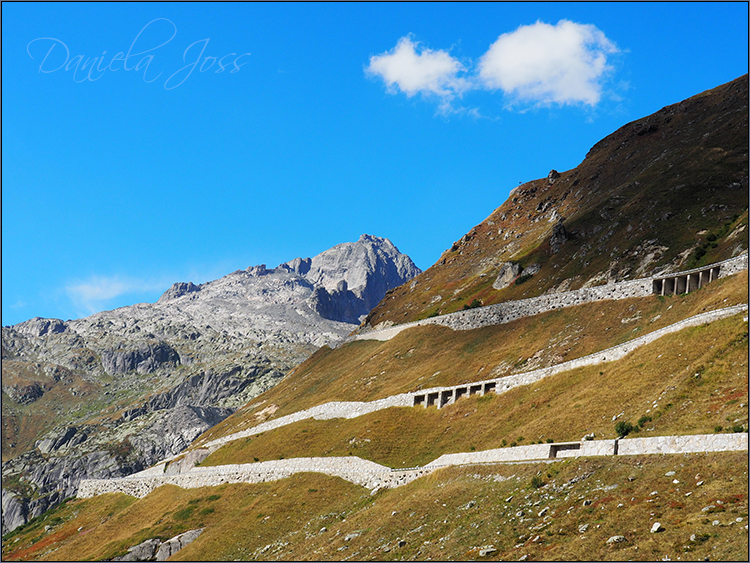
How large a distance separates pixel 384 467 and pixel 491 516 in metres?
28.4

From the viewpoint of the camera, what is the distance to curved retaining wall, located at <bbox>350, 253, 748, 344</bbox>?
72.6 m

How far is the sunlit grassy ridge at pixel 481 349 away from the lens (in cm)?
6962

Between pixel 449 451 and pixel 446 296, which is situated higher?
pixel 446 296

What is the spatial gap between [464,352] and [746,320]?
2186 inches

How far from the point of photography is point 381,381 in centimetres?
10619

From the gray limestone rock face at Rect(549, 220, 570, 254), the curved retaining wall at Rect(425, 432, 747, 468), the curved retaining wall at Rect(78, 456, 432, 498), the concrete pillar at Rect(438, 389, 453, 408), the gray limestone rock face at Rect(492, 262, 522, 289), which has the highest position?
the gray limestone rock face at Rect(549, 220, 570, 254)

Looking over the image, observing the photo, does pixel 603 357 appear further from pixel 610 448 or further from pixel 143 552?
pixel 143 552

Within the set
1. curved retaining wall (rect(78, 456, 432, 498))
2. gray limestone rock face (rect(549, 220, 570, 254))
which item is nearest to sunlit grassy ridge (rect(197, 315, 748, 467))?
curved retaining wall (rect(78, 456, 432, 498))

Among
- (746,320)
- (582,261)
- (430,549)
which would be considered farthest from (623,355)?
(582,261)

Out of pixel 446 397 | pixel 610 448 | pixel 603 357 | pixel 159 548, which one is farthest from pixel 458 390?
pixel 159 548

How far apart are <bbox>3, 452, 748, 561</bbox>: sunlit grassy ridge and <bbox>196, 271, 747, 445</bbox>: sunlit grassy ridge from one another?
18.9 metres

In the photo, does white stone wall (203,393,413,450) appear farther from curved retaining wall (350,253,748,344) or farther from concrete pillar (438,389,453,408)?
curved retaining wall (350,253,748,344)

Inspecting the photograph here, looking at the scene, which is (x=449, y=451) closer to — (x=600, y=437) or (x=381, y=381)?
(x=600, y=437)

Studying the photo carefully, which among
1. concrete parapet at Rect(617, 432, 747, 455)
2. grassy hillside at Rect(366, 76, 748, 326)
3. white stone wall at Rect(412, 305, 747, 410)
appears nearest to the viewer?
concrete parapet at Rect(617, 432, 747, 455)
